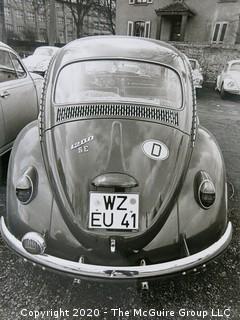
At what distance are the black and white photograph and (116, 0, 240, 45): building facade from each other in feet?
76.5

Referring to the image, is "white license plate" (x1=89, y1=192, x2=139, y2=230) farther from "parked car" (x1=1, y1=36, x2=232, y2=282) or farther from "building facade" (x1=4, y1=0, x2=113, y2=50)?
"building facade" (x1=4, y1=0, x2=113, y2=50)

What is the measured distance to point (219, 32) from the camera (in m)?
23.4

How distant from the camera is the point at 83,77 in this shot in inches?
111

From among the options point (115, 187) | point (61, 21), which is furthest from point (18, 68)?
point (61, 21)

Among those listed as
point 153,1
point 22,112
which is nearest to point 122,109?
point 22,112

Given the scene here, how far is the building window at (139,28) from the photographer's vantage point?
86.5ft

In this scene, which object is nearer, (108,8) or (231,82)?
(231,82)

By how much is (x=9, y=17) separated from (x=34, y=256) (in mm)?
49356

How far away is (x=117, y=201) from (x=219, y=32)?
25248 mm

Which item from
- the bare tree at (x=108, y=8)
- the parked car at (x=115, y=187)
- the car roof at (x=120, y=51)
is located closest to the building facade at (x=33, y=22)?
the bare tree at (x=108, y=8)

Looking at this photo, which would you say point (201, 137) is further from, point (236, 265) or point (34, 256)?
point (34, 256)

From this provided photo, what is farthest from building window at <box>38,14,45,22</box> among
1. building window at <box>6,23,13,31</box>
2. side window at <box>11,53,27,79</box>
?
side window at <box>11,53,27,79</box>

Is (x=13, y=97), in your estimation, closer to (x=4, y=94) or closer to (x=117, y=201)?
(x=4, y=94)

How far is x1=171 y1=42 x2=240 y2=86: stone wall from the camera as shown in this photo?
696 inches
